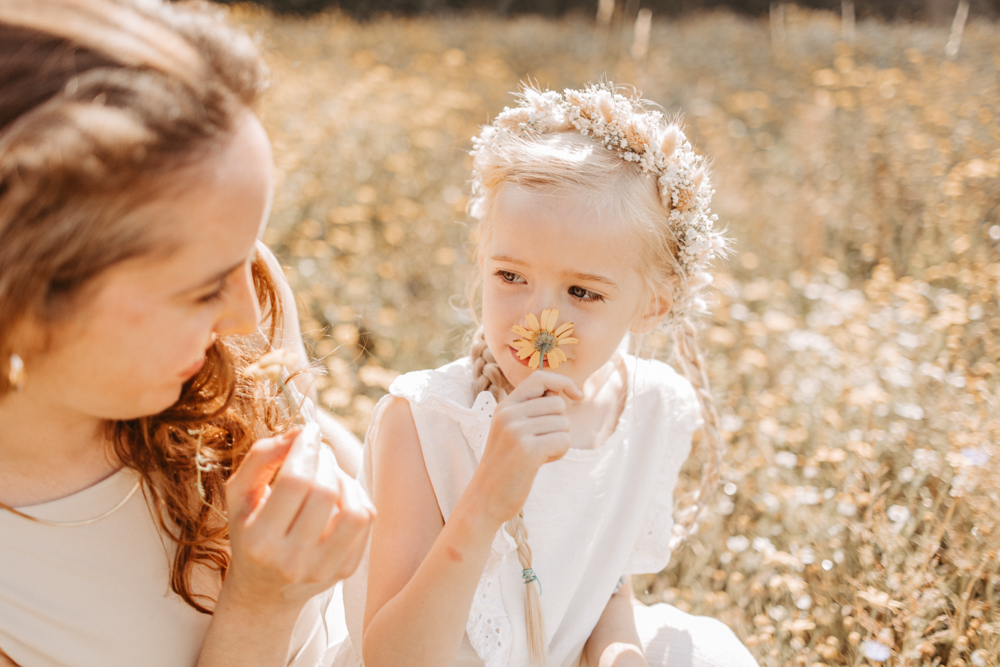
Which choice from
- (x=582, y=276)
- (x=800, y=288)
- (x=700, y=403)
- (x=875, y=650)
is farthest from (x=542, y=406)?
(x=800, y=288)

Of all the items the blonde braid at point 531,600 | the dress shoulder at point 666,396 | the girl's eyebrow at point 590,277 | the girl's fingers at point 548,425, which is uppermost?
the girl's eyebrow at point 590,277

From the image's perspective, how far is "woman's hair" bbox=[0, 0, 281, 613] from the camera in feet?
2.60

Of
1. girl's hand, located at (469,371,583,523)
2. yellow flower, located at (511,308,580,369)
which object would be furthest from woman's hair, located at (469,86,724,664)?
girl's hand, located at (469,371,583,523)

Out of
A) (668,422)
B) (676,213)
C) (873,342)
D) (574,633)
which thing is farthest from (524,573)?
(873,342)

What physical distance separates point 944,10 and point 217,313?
417 inches

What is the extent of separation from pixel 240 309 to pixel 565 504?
0.92 metres

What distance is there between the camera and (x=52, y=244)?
81 centimetres

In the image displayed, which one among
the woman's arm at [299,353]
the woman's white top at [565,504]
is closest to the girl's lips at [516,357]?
the woman's white top at [565,504]

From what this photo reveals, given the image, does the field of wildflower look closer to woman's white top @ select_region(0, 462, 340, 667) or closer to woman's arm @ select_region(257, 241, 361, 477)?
woman's arm @ select_region(257, 241, 361, 477)

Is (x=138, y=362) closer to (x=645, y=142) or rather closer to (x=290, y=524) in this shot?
(x=290, y=524)

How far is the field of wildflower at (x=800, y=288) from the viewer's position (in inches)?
76.5

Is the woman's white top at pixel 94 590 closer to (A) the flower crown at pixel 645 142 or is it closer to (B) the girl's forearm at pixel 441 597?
(B) the girl's forearm at pixel 441 597

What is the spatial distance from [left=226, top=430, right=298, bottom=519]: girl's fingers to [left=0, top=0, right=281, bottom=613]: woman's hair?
0.30m

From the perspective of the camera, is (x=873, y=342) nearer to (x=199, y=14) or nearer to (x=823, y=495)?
(x=823, y=495)
